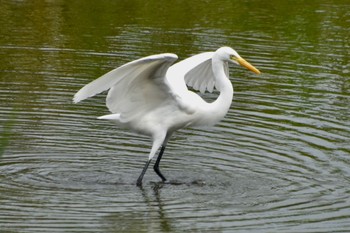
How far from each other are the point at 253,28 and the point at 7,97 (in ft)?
26.5

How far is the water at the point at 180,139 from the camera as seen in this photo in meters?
11.0

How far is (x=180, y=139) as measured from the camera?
14297 mm

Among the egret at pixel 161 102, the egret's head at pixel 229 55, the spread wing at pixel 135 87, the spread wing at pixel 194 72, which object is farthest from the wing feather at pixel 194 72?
the egret's head at pixel 229 55

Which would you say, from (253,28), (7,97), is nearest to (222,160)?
(7,97)

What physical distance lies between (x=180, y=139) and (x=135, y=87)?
2.36 meters

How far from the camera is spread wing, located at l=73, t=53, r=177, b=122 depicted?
450 inches

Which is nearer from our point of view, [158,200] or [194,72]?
[158,200]

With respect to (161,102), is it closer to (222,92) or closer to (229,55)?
(222,92)

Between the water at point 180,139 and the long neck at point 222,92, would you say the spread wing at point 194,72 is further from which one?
the water at point 180,139

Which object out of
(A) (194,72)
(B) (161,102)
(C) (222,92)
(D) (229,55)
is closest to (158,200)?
(B) (161,102)

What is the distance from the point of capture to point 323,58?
19469 millimetres

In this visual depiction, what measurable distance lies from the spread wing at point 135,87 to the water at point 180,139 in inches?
33.3

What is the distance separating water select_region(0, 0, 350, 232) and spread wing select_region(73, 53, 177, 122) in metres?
0.84

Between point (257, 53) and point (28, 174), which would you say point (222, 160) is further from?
point (257, 53)
